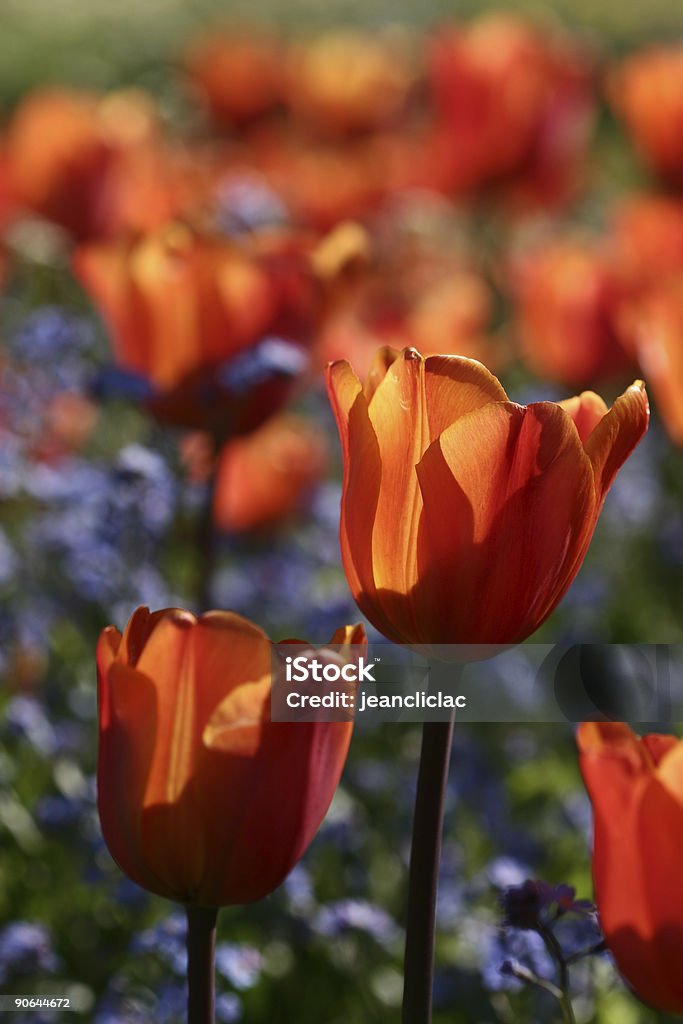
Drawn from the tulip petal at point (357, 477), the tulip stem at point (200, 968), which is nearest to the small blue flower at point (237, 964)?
the tulip stem at point (200, 968)

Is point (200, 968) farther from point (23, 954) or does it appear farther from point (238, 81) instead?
point (238, 81)

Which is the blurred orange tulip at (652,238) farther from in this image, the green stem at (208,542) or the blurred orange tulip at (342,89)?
the blurred orange tulip at (342,89)

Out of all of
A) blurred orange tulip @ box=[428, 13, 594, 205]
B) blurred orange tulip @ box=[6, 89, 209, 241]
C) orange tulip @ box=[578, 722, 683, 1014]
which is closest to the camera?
orange tulip @ box=[578, 722, 683, 1014]

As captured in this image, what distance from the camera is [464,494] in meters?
0.65

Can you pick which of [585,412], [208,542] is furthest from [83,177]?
[585,412]

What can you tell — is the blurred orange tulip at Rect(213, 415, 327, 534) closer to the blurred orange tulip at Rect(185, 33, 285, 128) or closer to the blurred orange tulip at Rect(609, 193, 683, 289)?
the blurred orange tulip at Rect(609, 193, 683, 289)

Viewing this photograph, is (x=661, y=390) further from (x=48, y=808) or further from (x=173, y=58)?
(x=173, y=58)

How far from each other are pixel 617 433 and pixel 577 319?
1082 millimetres

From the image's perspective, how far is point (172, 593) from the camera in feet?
5.05

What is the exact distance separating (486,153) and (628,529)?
664mm

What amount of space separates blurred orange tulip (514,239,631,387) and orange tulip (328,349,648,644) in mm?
1023

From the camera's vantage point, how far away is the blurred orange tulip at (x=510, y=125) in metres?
2.24

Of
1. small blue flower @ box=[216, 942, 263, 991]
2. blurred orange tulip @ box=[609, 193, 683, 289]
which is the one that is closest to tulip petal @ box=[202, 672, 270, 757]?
small blue flower @ box=[216, 942, 263, 991]

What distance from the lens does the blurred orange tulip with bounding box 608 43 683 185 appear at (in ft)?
6.72
